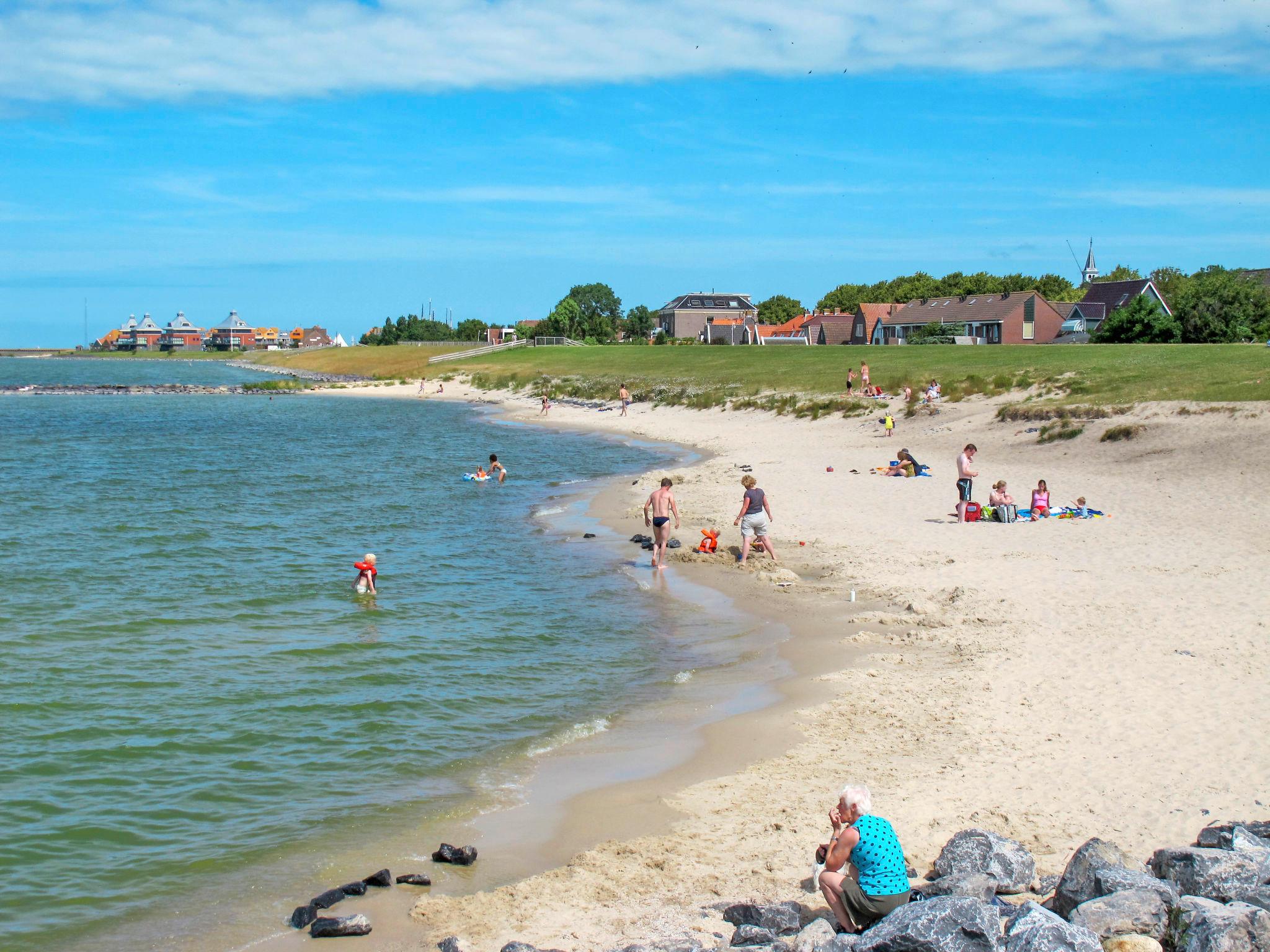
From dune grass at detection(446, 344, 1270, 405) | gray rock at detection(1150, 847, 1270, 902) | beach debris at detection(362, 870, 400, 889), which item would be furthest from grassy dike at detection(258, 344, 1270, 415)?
beach debris at detection(362, 870, 400, 889)

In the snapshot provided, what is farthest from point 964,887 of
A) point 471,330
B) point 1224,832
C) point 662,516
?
point 471,330

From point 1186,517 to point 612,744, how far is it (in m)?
14.3

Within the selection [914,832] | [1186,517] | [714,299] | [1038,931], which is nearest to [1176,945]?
[1038,931]

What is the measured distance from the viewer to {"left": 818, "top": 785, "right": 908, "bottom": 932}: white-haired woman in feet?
23.4

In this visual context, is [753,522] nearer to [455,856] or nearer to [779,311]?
[455,856]

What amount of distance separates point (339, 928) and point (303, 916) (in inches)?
18.3

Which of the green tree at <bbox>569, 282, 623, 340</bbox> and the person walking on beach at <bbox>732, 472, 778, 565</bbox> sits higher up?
the green tree at <bbox>569, 282, 623, 340</bbox>

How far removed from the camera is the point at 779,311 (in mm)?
148625

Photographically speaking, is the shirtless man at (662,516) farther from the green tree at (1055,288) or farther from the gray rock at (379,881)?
the green tree at (1055,288)

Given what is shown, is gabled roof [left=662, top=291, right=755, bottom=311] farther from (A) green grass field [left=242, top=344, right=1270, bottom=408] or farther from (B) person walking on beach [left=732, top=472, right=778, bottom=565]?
(B) person walking on beach [left=732, top=472, right=778, bottom=565]

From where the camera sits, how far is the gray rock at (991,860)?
7.68 meters

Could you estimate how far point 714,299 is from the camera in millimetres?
146000

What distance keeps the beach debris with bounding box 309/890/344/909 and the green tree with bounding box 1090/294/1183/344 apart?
195 feet

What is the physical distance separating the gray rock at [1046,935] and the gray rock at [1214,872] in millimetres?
1207
